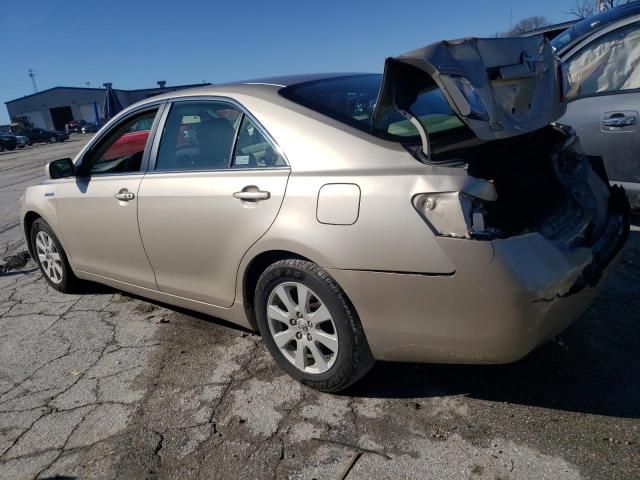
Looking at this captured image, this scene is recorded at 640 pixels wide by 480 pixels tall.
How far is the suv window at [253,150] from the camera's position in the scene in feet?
8.99

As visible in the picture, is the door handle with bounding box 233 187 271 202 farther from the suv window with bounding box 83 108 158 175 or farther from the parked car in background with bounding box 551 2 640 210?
the parked car in background with bounding box 551 2 640 210

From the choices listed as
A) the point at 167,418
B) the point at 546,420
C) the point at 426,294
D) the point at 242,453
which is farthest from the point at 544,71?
the point at 167,418

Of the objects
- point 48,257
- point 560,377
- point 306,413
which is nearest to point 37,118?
point 48,257

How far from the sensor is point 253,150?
2865 mm

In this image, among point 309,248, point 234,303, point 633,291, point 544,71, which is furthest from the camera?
point 633,291

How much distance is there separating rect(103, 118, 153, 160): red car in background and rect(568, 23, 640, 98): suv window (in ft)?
11.6

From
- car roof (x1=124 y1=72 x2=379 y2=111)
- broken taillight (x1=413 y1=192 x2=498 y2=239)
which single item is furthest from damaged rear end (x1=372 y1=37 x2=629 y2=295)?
car roof (x1=124 y1=72 x2=379 y2=111)

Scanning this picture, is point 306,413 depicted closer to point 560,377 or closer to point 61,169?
point 560,377

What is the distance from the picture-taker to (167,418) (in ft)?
8.85

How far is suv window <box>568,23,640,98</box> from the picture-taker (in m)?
4.45

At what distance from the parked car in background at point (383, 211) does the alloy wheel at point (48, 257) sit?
1401mm

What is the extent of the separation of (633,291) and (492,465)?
6.89 ft

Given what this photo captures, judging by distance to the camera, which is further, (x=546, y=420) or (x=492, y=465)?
(x=546, y=420)

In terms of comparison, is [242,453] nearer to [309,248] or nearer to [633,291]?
[309,248]
